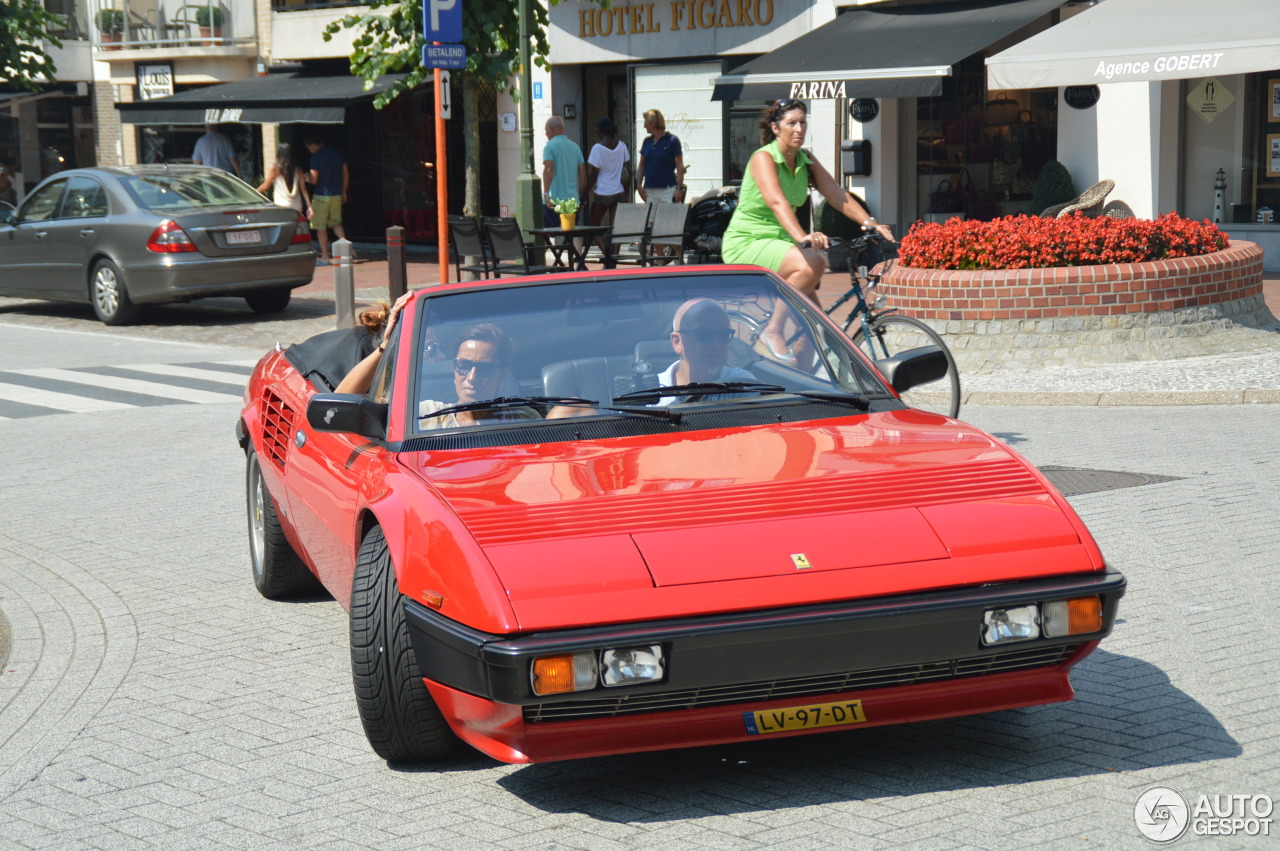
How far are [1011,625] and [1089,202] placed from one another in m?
16.4

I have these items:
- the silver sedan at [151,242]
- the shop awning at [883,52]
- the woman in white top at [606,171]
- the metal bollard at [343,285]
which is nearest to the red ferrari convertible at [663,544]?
the metal bollard at [343,285]

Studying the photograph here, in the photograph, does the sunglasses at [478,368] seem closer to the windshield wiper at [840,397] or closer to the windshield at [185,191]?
the windshield wiper at [840,397]

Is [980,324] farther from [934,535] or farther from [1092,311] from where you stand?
[934,535]

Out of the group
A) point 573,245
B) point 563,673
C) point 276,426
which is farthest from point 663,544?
point 573,245

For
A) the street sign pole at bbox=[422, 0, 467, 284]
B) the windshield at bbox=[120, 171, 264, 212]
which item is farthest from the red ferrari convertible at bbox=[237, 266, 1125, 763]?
the windshield at bbox=[120, 171, 264, 212]

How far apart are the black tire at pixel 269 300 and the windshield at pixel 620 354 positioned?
44.6 feet

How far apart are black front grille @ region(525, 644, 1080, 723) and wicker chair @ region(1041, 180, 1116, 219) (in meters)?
15.9

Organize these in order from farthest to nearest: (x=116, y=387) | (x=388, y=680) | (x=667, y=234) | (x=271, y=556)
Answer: (x=667, y=234)
(x=116, y=387)
(x=271, y=556)
(x=388, y=680)

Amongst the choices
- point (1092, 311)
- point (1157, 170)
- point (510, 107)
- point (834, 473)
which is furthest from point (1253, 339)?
point (510, 107)

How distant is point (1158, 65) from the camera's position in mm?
16281

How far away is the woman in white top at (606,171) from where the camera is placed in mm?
22156

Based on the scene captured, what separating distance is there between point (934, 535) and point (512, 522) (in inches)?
40.6

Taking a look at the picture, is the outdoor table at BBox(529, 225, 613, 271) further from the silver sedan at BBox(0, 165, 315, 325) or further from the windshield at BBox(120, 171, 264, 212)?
the windshield at BBox(120, 171, 264, 212)

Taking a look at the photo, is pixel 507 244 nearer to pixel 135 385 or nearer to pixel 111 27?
pixel 135 385
